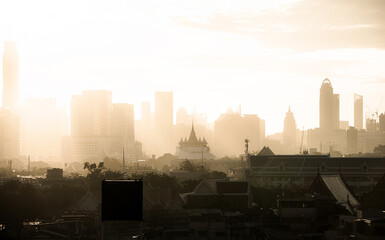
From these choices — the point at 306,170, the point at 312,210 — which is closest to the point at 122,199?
the point at 312,210

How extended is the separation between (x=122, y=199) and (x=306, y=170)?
80554 mm

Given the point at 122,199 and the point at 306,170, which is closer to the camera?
the point at 122,199

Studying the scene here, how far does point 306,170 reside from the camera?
436 feet

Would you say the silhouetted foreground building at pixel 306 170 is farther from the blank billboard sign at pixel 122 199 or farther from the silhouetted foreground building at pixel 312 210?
the blank billboard sign at pixel 122 199

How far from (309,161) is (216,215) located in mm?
59618

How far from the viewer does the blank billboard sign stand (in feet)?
179

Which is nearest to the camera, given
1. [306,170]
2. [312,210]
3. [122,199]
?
[122,199]

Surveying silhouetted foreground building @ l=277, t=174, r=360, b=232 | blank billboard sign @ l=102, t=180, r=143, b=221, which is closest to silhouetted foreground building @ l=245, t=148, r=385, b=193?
silhouetted foreground building @ l=277, t=174, r=360, b=232

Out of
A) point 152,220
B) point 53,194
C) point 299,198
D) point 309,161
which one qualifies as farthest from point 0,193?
point 309,161

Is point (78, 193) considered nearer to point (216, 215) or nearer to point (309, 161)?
point (309, 161)

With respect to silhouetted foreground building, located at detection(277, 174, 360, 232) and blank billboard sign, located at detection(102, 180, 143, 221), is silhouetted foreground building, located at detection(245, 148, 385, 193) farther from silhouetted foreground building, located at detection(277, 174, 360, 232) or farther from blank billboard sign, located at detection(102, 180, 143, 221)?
blank billboard sign, located at detection(102, 180, 143, 221)

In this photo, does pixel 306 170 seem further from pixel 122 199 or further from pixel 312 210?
pixel 122 199

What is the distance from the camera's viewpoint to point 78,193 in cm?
11794

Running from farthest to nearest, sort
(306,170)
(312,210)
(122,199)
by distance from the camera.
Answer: (306,170)
(312,210)
(122,199)
